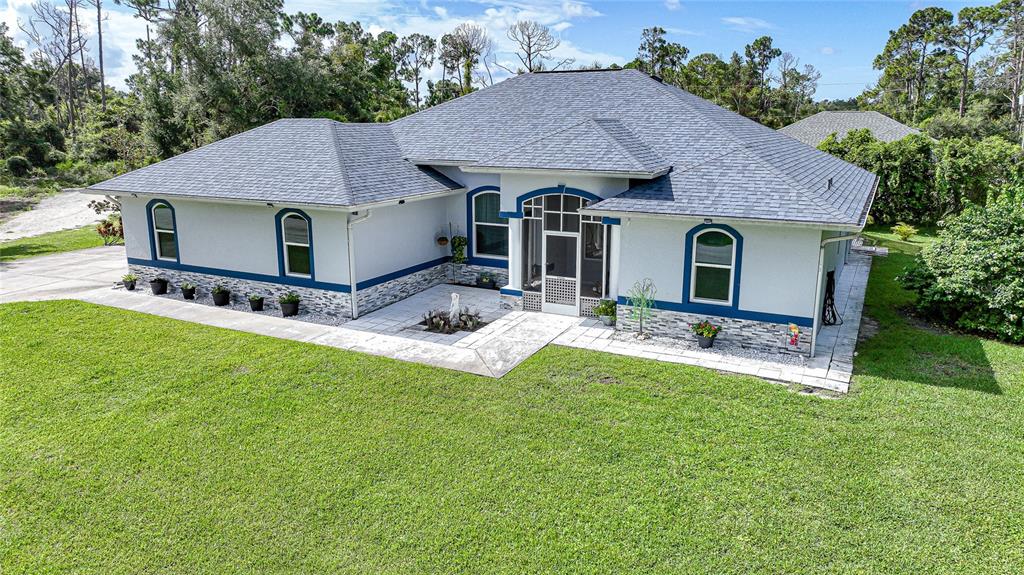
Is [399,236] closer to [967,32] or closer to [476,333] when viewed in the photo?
[476,333]

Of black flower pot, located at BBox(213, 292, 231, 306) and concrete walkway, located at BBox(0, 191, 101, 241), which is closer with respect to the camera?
black flower pot, located at BBox(213, 292, 231, 306)

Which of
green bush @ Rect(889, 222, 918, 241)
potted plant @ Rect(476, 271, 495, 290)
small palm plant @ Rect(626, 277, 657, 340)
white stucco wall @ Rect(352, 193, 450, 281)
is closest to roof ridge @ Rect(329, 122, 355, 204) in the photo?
white stucco wall @ Rect(352, 193, 450, 281)

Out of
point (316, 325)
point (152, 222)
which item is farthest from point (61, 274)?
point (316, 325)

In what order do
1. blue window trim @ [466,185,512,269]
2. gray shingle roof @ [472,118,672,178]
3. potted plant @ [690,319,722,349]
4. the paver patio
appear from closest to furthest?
the paver patio, potted plant @ [690,319,722,349], gray shingle roof @ [472,118,672,178], blue window trim @ [466,185,512,269]

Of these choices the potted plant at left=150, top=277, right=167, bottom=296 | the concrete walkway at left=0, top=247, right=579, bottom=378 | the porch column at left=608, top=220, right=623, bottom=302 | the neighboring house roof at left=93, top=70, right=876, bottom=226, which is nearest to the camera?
the concrete walkway at left=0, top=247, right=579, bottom=378

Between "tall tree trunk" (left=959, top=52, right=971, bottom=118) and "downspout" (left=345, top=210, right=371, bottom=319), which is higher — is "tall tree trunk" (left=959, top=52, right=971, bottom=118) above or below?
above

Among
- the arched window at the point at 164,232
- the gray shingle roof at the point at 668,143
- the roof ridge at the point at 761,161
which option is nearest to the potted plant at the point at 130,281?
the arched window at the point at 164,232

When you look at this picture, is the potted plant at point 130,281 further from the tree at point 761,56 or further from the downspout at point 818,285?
the tree at point 761,56

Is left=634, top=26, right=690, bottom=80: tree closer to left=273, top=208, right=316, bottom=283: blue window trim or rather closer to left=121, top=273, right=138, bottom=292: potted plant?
left=273, top=208, right=316, bottom=283: blue window trim
